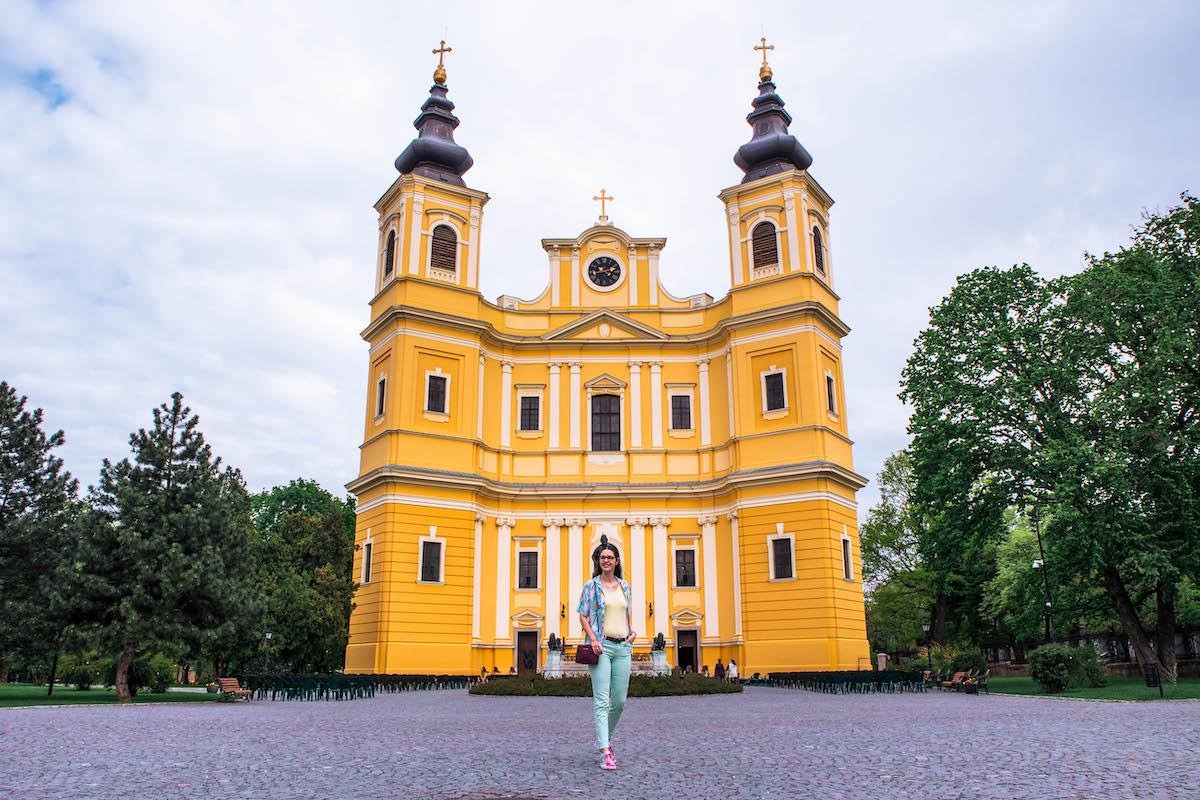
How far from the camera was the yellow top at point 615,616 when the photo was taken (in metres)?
7.76

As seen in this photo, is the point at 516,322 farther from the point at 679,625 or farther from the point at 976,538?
the point at 976,538

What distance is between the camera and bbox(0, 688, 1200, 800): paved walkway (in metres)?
6.49

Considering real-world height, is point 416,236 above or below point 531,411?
above

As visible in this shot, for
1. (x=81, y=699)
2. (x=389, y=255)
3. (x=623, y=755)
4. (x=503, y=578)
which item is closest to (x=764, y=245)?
(x=389, y=255)

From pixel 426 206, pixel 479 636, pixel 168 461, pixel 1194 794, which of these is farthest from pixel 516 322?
pixel 1194 794

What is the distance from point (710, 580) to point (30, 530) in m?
20.8

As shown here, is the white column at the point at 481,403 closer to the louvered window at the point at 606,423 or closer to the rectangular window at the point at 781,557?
the louvered window at the point at 606,423

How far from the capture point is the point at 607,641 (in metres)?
7.76

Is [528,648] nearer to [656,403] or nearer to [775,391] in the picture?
[656,403]

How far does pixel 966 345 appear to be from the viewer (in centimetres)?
2620

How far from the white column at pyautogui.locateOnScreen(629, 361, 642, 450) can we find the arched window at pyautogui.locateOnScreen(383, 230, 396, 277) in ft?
32.0

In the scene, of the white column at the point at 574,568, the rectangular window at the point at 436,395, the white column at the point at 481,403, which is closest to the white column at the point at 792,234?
the white column at the point at 481,403

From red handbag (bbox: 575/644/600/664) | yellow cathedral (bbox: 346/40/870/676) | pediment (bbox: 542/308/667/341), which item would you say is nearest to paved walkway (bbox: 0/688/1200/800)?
red handbag (bbox: 575/644/600/664)

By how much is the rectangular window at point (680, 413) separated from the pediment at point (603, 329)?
2470 mm
